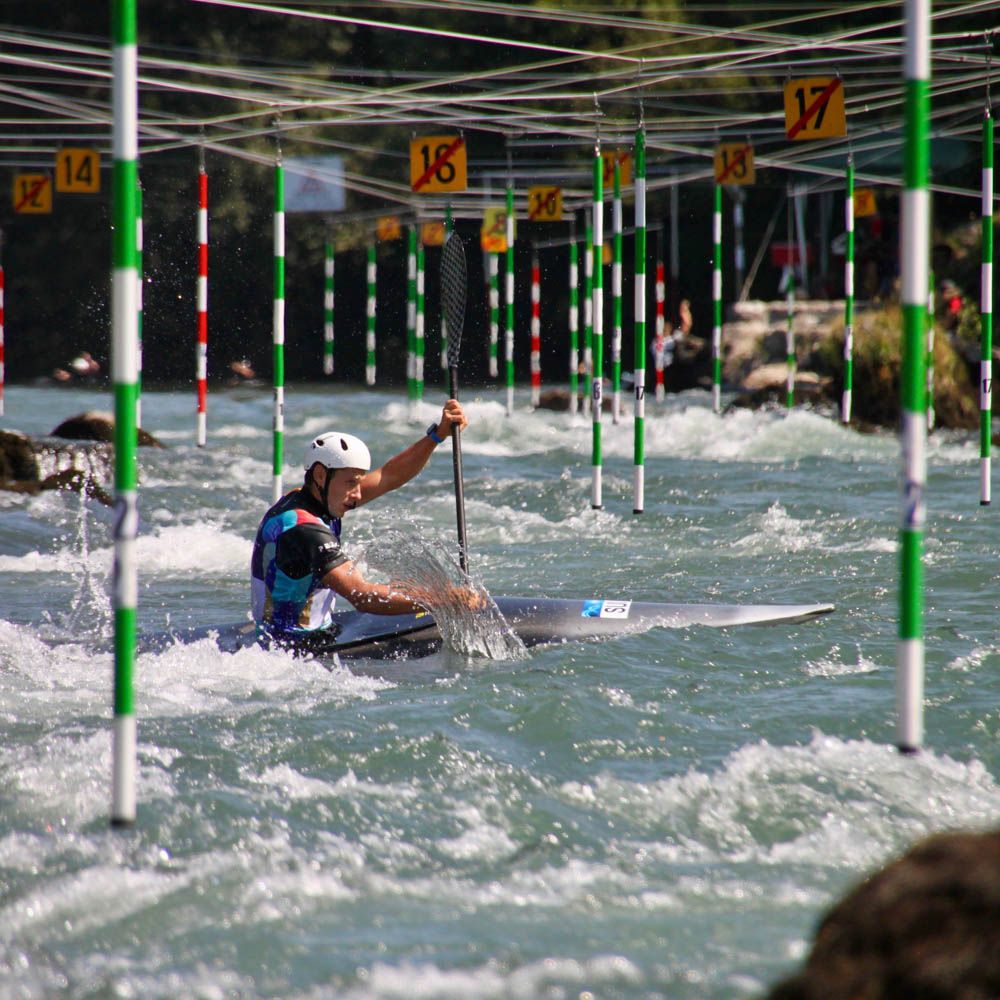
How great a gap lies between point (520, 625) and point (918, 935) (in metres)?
3.90

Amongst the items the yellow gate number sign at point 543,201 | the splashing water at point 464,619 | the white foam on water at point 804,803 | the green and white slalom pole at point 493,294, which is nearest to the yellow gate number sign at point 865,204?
the yellow gate number sign at point 543,201

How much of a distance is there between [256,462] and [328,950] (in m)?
11.6

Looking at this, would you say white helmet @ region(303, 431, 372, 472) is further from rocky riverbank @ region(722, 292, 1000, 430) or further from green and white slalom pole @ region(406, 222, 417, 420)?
green and white slalom pole @ region(406, 222, 417, 420)

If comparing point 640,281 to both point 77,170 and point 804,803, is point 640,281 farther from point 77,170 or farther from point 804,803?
point 77,170

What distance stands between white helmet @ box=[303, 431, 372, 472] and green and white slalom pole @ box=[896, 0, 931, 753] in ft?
9.50

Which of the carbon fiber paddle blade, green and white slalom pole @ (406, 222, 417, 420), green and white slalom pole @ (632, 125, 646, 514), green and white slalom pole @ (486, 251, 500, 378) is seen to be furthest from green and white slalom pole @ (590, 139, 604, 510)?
green and white slalom pole @ (486, 251, 500, 378)

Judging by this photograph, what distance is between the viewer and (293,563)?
5750 mm

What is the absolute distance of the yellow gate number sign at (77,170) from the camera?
1419 cm

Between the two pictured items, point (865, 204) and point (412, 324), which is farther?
point (412, 324)

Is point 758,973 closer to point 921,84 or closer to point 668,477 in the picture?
point 921,84

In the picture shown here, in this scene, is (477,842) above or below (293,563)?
below

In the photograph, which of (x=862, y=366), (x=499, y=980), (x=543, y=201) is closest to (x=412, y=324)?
(x=543, y=201)

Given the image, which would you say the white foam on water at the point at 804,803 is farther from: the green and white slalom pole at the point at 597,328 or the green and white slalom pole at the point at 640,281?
the green and white slalom pole at the point at 597,328

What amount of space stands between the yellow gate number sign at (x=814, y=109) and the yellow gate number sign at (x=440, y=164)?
227 centimetres
